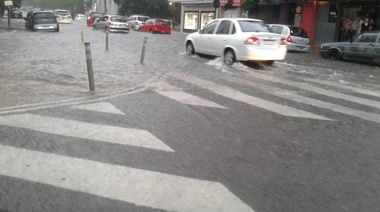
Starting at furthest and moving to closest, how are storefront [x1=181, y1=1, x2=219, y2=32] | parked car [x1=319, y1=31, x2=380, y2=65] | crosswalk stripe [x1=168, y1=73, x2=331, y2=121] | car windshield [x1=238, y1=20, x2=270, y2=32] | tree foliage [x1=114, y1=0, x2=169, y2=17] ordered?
tree foliage [x1=114, y1=0, x2=169, y2=17] → storefront [x1=181, y1=1, x2=219, y2=32] → parked car [x1=319, y1=31, x2=380, y2=65] → car windshield [x1=238, y1=20, x2=270, y2=32] → crosswalk stripe [x1=168, y1=73, x2=331, y2=121]

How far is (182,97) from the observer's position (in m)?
8.13

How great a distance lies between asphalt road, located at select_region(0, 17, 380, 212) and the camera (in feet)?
12.3

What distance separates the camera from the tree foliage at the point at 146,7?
5478cm


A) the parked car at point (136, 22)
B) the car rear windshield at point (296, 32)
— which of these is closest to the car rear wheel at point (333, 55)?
the car rear windshield at point (296, 32)

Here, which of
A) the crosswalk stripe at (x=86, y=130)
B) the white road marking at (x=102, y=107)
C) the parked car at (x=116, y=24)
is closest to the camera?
the crosswalk stripe at (x=86, y=130)

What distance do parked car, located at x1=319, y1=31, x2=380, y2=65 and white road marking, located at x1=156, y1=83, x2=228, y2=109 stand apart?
10.0 m

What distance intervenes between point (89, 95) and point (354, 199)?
549 cm

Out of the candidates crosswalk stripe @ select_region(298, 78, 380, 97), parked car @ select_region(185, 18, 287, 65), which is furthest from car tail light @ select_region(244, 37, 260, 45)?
crosswalk stripe @ select_region(298, 78, 380, 97)

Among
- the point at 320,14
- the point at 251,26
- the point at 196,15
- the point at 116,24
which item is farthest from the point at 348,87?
the point at 196,15

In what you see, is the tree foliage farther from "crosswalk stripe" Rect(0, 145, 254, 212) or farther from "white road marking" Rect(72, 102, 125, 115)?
"crosswalk stripe" Rect(0, 145, 254, 212)

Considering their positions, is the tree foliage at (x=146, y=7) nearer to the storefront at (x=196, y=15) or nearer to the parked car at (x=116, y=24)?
the storefront at (x=196, y=15)

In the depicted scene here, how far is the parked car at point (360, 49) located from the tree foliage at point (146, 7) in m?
39.7

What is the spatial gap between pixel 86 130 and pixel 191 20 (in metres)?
39.3

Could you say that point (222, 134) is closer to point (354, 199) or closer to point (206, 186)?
point (206, 186)
